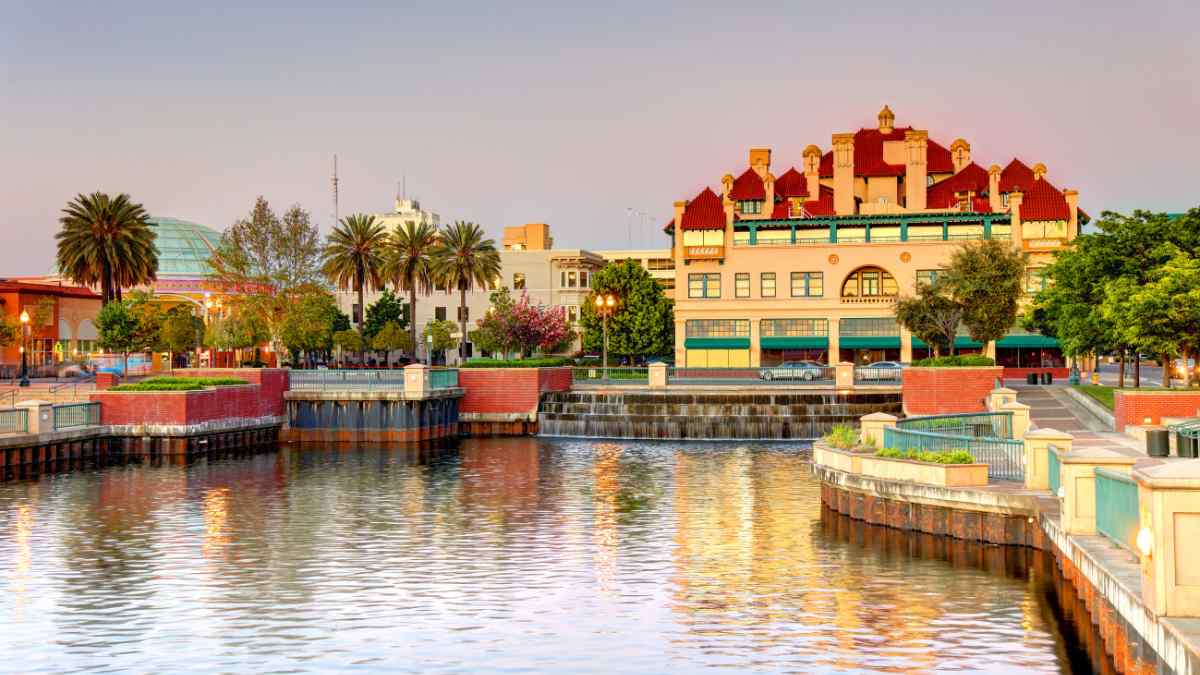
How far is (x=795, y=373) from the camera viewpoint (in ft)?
271

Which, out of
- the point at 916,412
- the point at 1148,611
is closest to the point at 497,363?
the point at 916,412

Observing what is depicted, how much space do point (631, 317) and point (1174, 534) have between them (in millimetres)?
104451

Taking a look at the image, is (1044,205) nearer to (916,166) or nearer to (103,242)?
(916,166)

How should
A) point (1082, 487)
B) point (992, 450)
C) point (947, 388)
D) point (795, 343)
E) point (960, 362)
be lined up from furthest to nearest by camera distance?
point (795, 343) → point (960, 362) → point (947, 388) → point (992, 450) → point (1082, 487)

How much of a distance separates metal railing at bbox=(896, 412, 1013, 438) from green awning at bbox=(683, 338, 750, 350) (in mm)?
74214

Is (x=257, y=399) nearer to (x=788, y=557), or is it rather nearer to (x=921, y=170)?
(x=788, y=557)

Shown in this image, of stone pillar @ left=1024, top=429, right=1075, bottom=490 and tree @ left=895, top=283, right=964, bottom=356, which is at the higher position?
tree @ left=895, top=283, right=964, bottom=356

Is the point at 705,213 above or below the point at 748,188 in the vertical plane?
below

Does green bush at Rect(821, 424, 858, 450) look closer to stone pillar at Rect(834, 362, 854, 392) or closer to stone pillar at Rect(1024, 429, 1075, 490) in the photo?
stone pillar at Rect(1024, 429, 1075, 490)

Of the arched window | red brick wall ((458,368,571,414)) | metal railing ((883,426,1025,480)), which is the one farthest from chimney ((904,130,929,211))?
metal railing ((883,426,1025,480))


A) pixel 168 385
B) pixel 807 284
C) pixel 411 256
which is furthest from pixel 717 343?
pixel 168 385

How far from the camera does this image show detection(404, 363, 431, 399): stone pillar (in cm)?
6725

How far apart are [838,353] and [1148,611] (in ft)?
335

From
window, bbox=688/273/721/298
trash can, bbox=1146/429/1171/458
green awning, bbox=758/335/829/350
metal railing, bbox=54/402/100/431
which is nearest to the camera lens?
trash can, bbox=1146/429/1171/458
